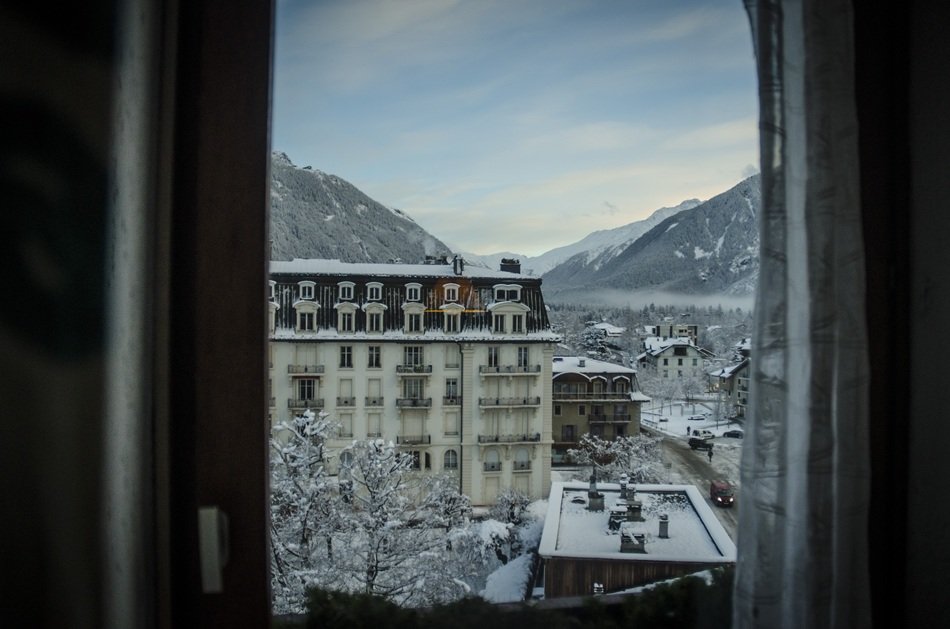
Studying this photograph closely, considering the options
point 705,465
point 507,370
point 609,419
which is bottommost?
point 705,465

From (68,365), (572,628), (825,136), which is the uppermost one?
(825,136)

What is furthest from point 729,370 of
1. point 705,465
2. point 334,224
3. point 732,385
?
point 334,224

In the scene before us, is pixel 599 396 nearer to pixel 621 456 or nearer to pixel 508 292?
pixel 621 456

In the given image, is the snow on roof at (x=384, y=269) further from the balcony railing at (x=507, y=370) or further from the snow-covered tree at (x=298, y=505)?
the snow-covered tree at (x=298, y=505)

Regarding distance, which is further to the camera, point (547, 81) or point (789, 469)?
point (547, 81)

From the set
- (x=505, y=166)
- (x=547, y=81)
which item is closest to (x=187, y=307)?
(x=505, y=166)

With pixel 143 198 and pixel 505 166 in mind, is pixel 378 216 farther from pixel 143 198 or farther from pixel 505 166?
pixel 143 198

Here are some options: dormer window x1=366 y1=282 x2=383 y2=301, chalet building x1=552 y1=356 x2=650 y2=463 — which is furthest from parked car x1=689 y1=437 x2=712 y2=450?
dormer window x1=366 y1=282 x2=383 y2=301
